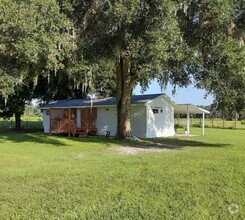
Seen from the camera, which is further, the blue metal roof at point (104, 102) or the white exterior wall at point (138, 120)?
the blue metal roof at point (104, 102)

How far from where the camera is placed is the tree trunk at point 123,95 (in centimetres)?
2130

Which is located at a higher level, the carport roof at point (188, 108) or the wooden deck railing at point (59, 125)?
the carport roof at point (188, 108)

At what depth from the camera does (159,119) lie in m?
27.8

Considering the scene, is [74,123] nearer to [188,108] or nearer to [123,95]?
[123,95]

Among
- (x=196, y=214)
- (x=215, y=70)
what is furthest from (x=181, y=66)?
(x=196, y=214)

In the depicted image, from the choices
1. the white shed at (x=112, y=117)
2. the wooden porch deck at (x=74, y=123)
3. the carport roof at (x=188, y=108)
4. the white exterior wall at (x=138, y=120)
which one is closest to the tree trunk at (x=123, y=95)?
the white exterior wall at (x=138, y=120)

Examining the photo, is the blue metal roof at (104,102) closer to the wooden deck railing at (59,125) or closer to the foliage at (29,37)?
the wooden deck railing at (59,125)

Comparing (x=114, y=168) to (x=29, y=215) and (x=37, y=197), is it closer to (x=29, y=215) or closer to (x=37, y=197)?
(x=37, y=197)

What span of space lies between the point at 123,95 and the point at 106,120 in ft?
23.4

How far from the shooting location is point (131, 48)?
606 inches

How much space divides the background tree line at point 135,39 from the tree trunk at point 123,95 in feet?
10.6

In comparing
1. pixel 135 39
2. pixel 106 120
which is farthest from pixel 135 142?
pixel 106 120

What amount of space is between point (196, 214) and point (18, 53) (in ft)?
30.8

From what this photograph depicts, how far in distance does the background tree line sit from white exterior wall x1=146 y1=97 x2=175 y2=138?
7931 mm
